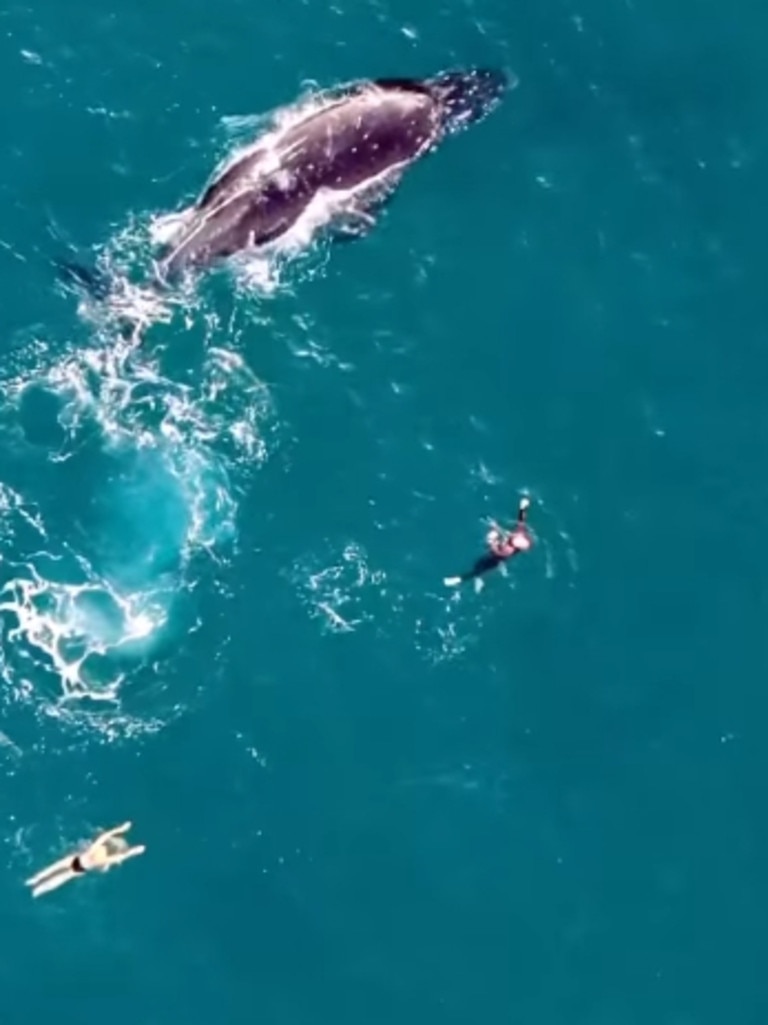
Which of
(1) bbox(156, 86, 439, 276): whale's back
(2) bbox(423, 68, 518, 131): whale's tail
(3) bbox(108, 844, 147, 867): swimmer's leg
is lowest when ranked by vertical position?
(3) bbox(108, 844, 147, 867): swimmer's leg

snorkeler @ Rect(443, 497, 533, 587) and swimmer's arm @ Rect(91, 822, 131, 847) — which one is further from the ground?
snorkeler @ Rect(443, 497, 533, 587)

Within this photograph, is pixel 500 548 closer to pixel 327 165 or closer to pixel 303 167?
pixel 327 165

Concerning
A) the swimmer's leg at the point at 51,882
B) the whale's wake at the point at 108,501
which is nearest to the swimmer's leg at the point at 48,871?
the swimmer's leg at the point at 51,882

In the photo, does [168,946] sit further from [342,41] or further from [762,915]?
[342,41]

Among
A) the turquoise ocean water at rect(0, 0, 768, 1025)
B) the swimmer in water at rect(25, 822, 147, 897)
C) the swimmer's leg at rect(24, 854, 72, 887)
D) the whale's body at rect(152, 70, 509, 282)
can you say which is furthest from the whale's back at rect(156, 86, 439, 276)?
the swimmer's leg at rect(24, 854, 72, 887)

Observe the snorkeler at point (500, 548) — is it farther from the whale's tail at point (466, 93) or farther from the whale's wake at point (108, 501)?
the whale's tail at point (466, 93)

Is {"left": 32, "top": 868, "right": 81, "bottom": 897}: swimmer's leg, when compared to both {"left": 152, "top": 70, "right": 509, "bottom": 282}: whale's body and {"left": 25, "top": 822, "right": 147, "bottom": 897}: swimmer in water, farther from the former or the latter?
{"left": 152, "top": 70, "right": 509, "bottom": 282}: whale's body

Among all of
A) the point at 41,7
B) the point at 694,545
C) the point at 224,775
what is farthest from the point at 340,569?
the point at 41,7
